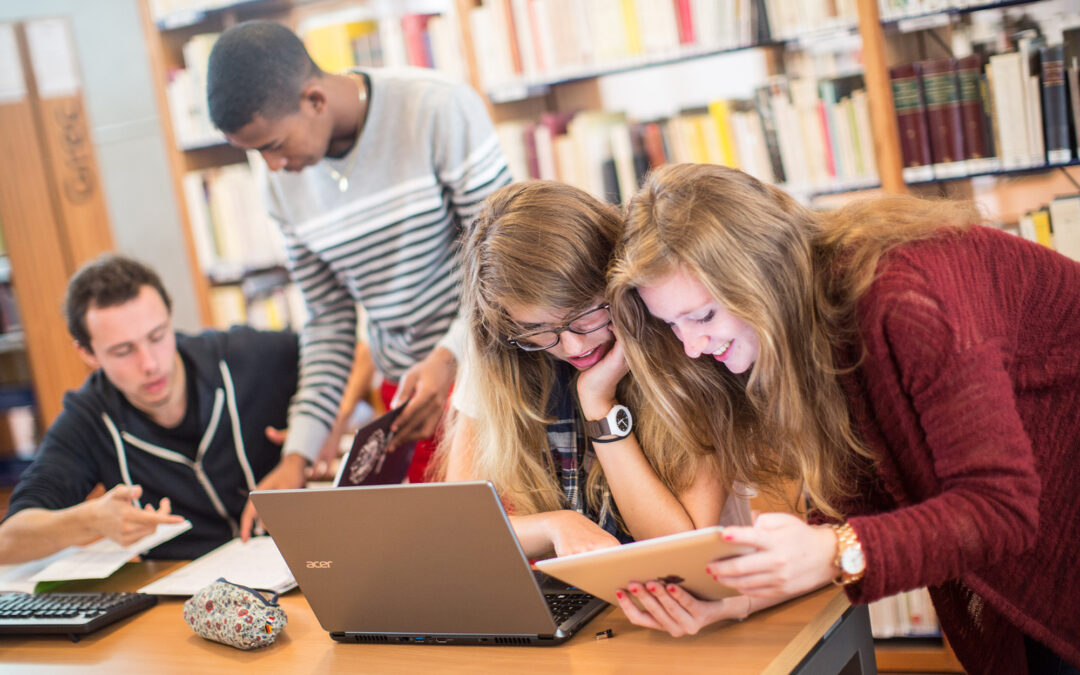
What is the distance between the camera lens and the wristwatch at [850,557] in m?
1.03

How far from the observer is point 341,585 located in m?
1.30

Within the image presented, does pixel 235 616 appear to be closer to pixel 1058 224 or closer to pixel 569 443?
pixel 569 443

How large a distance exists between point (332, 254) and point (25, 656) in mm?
948

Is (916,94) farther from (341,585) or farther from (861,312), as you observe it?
(341,585)

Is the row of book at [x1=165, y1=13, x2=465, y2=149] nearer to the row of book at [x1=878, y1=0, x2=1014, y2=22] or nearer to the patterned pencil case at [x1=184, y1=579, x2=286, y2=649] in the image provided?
the row of book at [x1=878, y1=0, x2=1014, y2=22]

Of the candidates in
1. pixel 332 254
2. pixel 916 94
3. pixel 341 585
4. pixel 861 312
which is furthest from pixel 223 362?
pixel 916 94

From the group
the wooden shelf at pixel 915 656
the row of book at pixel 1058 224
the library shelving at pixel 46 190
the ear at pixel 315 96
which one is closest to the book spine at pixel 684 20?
the row of book at pixel 1058 224

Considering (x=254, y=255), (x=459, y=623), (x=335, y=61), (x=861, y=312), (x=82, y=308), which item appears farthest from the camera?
(x=254, y=255)

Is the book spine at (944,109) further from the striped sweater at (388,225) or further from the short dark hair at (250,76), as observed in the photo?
the short dark hair at (250,76)

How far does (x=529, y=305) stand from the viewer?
133 cm

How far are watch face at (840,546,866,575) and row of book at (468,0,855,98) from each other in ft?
5.60

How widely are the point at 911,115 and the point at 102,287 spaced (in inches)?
72.7

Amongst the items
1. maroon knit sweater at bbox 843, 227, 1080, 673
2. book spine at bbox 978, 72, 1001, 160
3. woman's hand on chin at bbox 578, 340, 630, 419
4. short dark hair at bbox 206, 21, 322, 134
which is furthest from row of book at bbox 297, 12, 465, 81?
maroon knit sweater at bbox 843, 227, 1080, 673

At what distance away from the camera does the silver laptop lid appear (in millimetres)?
1162
